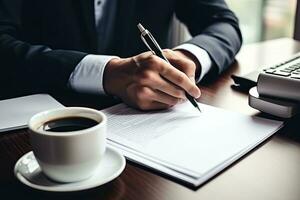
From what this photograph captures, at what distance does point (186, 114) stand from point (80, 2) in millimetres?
505

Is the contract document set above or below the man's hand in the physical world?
below

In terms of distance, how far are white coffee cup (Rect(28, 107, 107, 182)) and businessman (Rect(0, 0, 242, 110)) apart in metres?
0.26

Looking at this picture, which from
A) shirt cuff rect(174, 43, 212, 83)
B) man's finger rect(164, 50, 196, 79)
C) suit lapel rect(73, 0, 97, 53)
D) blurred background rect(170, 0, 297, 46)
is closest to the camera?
man's finger rect(164, 50, 196, 79)

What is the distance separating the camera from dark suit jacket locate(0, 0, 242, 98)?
2.88 ft

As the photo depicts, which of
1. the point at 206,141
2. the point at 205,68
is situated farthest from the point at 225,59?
the point at 206,141

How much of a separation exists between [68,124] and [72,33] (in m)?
0.68

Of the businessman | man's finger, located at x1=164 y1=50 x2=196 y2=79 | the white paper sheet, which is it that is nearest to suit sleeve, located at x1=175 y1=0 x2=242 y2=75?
the businessman

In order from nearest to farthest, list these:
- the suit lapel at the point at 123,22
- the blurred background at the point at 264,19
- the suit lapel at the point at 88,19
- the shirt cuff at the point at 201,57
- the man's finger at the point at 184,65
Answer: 1. the man's finger at the point at 184,65
2. the shirt cuff at the point at 201,57
3. the suit lapel at the point at 88,19
4. the suit lapel at the point at 123,22
5. the blurred background at the point at 264,19

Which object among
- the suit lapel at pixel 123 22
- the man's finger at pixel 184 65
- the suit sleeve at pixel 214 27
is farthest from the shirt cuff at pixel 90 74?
the suit lapel at pixel 123 22

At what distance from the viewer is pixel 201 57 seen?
37.3 inches

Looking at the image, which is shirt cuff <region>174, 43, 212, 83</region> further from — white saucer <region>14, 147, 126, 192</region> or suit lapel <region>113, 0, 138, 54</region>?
white saucer <region>14, 147, 126, 192</region>

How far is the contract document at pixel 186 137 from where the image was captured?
55 centimetres

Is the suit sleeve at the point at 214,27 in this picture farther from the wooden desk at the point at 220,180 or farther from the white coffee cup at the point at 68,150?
the white coffee cup at the point at 68,150

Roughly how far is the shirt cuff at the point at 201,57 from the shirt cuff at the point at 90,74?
21 cm
